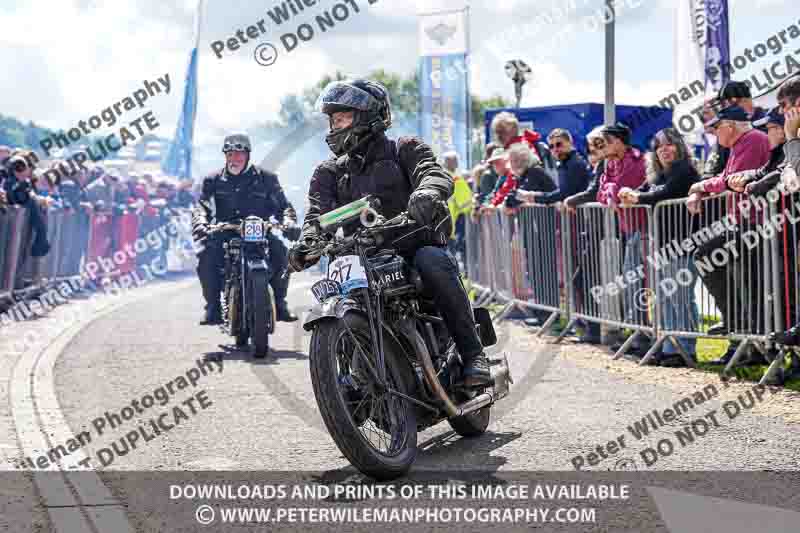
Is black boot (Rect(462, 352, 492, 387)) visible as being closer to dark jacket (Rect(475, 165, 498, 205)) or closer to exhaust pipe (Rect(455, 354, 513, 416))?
exhaust pipe (Rect(455, 354, 513, 416))

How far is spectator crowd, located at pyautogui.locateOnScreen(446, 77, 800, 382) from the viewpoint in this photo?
8867 mm

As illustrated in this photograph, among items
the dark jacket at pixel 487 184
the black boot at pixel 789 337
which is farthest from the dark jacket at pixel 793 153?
the dark jacket at pixel 487 184

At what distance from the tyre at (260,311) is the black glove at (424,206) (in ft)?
15.8

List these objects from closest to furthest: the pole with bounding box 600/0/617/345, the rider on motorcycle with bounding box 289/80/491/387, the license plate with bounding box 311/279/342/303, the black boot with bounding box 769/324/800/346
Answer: the license plate with bounding box 311/279/342/303 → the rider on motorcycle with bounding box 289/80/491/387 → the black boot with bounding box 769/324/800/346 → the pole with bounding box 600/0/617/345

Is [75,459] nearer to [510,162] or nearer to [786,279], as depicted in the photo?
[786,279]

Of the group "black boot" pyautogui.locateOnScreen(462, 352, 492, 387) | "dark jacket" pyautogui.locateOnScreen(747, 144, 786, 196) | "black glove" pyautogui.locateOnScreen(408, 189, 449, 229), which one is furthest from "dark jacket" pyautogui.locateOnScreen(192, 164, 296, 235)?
"black glove" pyautogui.locateOnScreen(408, 189, 449, 229)

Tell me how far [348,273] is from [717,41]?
1224cm

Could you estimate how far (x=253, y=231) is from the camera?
11.1 metres

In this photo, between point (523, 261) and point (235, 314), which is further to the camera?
point (523, 261)

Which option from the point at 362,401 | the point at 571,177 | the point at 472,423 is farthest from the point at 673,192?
the point at 362,401

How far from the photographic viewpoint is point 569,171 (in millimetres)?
A: 12430

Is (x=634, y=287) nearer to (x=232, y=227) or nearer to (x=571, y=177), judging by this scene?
(x=571, y=177)

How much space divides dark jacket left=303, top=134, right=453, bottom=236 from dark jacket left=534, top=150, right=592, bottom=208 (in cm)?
592

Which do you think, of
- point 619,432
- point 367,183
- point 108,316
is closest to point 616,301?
point 619,432
